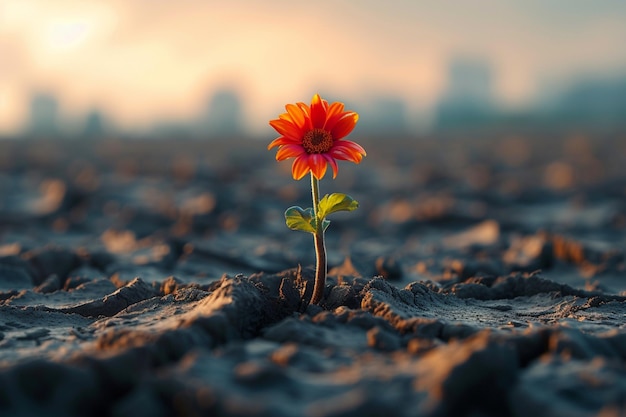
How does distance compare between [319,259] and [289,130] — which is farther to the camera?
[319,259]

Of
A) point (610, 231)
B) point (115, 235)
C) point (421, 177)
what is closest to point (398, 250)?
point (610, 231)

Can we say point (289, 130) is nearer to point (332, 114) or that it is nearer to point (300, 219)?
point (332, 114)

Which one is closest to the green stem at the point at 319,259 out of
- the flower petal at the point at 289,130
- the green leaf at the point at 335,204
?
the green leaf at the point at 335,204

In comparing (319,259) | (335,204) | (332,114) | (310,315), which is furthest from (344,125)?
(310,315)

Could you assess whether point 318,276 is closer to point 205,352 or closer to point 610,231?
point 205,352

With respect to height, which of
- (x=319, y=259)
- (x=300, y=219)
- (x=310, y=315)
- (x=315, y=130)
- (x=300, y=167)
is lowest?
(x=310, y=315)

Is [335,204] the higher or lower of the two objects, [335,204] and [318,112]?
the lower

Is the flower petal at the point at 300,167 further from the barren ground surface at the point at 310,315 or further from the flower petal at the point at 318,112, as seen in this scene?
the barren ground surface at the point at 310,315

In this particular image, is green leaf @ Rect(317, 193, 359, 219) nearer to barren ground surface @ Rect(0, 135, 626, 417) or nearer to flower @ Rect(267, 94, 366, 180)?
flower @ Rect(267, 94, 366, 180)
